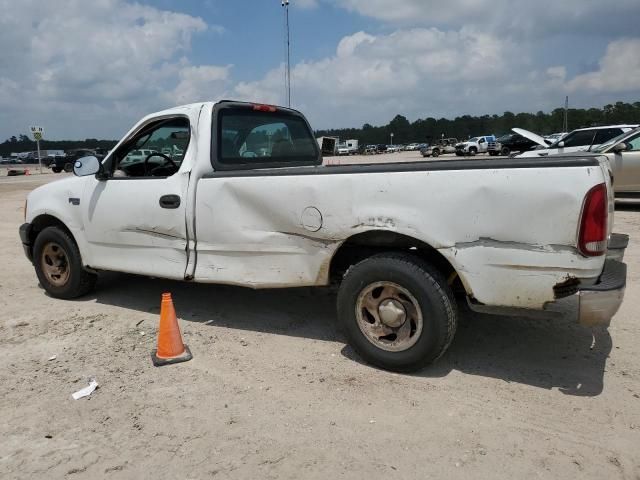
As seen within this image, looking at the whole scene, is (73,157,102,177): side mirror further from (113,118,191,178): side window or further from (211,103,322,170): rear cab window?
(211,103,322,170): rear cab window

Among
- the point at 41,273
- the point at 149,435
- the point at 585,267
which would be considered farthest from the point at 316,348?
the point at 41,273

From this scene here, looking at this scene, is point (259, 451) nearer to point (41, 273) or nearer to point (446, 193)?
point (446, 193)

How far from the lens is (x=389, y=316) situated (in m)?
3.52

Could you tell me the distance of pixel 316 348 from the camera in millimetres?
4098

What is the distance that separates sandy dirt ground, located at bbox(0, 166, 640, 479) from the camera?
2.63 metres

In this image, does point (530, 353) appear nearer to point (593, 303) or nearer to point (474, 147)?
point (593, 303)

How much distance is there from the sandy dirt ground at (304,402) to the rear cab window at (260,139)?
1.48 metres

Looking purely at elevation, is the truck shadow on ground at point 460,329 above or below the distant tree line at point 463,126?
below

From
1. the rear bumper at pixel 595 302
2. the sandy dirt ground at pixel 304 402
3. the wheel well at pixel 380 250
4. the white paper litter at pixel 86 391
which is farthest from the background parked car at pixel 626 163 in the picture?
the white paper litter at pixel 86 391

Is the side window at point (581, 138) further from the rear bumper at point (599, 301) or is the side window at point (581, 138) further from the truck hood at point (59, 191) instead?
the truck hood at point (59, 191)

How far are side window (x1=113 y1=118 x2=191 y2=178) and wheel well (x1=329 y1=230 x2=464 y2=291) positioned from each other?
5.58 feet

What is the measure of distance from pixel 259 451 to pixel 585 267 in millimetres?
2106

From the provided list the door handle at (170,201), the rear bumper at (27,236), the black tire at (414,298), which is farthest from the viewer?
the rear bumper at (27,236)

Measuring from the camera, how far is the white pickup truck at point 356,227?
2.97 meters
